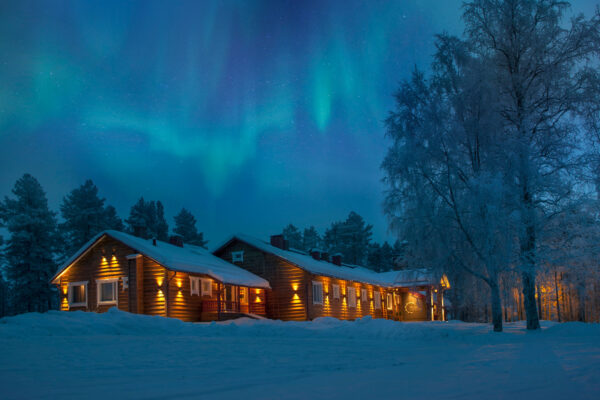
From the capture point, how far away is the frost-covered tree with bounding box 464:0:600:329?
18.6m

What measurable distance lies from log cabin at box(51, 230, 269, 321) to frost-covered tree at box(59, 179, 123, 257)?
19071 millimetres

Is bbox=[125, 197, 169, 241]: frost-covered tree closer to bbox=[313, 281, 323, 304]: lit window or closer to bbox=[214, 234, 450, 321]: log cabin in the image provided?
bbox=[214, 234, 450, 321]: log cabin

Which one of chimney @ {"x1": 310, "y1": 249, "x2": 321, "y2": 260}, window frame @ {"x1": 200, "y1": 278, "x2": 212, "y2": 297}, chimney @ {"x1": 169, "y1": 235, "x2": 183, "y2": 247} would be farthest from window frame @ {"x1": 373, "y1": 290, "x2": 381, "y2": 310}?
chimney @ {"x1": 169, "y1": 235, "x2": 183, "y2": 247}

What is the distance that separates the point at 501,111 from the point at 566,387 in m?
16.0

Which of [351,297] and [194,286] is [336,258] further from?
[194,286]

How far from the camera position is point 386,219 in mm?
20125

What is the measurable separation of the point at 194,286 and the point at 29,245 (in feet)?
67.4

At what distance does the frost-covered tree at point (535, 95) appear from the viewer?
18.6m

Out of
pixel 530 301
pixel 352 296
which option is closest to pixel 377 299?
pixel 352 296

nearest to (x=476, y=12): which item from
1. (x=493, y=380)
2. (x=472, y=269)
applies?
(x=472, y=269)

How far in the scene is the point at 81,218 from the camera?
47.8 m

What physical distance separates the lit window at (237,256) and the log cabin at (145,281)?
4.04 m

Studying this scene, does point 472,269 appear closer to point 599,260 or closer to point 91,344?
point 599,260

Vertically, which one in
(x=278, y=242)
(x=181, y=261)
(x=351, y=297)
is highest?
(x=278, y=242)
